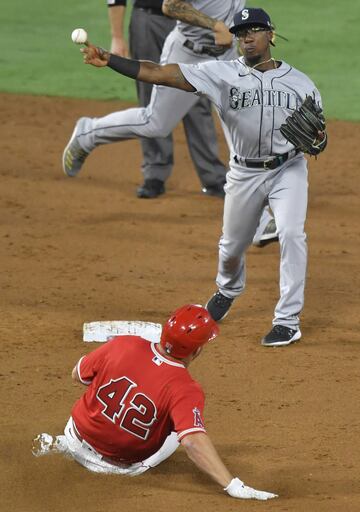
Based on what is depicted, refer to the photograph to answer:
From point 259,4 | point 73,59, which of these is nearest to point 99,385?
point 73,59

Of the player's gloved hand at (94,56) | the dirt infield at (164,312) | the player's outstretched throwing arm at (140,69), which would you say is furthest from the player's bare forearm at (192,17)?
the player's gloved hand at (94,56)

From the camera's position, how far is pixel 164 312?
8172mm

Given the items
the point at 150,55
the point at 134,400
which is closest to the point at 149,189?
the point at 150,55

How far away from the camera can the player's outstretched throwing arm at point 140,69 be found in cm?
689

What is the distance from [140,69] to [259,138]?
2.87 ft

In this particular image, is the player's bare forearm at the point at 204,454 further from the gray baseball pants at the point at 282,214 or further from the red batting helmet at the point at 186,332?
the gray baseball pants at the point at 282,214

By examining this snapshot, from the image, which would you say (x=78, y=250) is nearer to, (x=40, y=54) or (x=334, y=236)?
(x=334, y=236)

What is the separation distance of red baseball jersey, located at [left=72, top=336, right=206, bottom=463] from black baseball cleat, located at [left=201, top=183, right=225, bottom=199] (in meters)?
5.16

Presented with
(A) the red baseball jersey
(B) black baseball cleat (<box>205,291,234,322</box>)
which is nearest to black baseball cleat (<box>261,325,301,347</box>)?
(B) black baseball cleat (<box>205,291,234,322</box>)

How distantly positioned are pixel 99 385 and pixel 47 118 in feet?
24.4

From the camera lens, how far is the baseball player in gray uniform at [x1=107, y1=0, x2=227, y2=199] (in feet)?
34.4

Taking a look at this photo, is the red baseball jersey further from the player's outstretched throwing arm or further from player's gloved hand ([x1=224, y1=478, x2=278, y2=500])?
the player's outstretched throwing arm

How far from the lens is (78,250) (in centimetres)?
943

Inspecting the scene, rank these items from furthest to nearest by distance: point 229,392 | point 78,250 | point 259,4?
1. point 259,4
2. point 78,250
3. point 229,392
